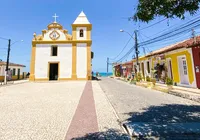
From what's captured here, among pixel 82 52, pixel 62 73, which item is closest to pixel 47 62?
pixel 62 73

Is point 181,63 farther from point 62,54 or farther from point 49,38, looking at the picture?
point 49,38

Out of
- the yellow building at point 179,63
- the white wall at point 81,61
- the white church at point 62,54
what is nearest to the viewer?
the yellow building at point 179,63

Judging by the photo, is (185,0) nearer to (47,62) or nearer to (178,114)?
(178,114)

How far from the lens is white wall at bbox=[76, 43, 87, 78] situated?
24.2m

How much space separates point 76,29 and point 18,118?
2270 cm

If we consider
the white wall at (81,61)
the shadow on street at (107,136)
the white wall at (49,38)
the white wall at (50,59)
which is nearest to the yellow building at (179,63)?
the shadow on street at (107,136)

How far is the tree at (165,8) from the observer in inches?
Answer: 129

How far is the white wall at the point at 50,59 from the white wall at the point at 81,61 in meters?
1.40

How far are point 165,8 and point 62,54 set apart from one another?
2274 centimetres

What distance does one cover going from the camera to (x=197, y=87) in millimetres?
10750

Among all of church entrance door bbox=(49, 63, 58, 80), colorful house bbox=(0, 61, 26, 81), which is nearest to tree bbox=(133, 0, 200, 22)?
church entrance door bbox=(49, 63, 58, 80)

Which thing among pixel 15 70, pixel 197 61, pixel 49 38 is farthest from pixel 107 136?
pixel 15 70

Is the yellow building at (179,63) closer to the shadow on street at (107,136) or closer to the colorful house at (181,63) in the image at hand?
the colorful house at (181,63)

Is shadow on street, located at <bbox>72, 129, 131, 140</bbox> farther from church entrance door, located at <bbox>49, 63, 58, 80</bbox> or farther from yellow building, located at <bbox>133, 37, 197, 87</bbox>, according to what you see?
church entrance door, located at <bbox>49, 63, 58, 80</bbox>
